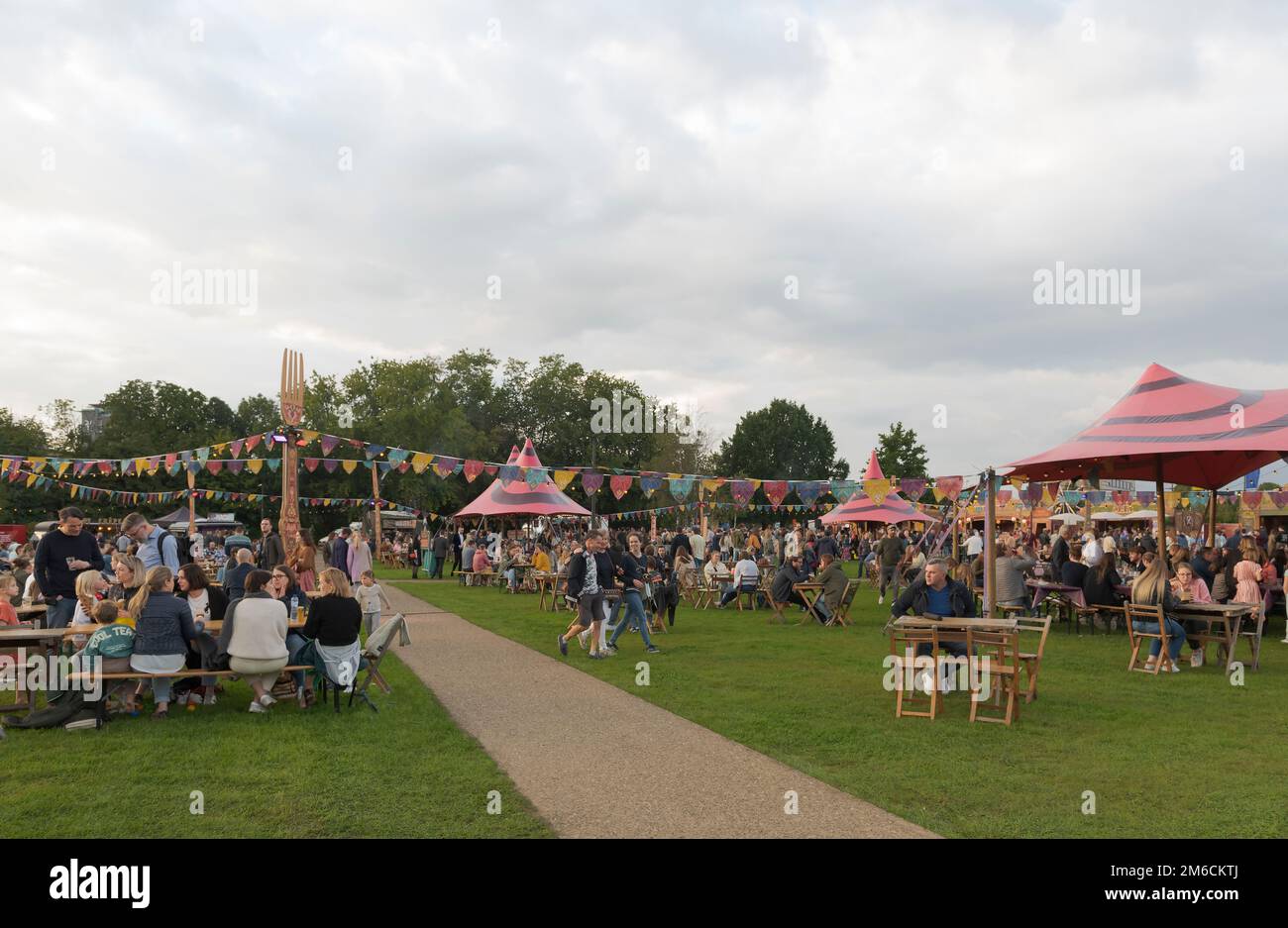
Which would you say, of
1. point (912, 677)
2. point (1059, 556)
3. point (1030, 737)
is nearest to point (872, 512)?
point (1059, 556)

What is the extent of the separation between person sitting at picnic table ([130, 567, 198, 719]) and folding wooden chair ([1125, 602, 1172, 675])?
33.4 feet

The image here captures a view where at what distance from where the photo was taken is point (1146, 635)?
10.8 meters

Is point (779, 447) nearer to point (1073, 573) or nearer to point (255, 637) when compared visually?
point (1073, 573)

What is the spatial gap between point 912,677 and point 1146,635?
4026mm

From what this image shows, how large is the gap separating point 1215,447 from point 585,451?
60.3 metres

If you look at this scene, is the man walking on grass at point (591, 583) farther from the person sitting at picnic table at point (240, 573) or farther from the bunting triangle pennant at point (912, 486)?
the bunting triangle pennant at point (912, 486)

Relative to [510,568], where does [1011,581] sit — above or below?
above

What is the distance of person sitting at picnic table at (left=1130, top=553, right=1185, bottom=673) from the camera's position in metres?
10.6

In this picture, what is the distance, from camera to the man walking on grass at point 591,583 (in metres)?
11.8

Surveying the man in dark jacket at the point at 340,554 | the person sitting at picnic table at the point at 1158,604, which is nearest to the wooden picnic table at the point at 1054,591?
Result: the person sitting at picnic table at the point at 1158,604

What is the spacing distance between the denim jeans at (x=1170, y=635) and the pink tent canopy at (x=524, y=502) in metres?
16.4

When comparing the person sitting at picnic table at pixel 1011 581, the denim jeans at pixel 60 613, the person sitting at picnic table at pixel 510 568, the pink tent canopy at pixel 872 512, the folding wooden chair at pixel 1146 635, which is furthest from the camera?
the pink tent canopy at pixel 872 512

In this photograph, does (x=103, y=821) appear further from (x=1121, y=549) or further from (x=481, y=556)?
(x=1121, y=549)

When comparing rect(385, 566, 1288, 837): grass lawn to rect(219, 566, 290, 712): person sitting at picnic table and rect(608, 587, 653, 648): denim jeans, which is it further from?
rect(219, 566, 290, 712): person sitting at picnic table
